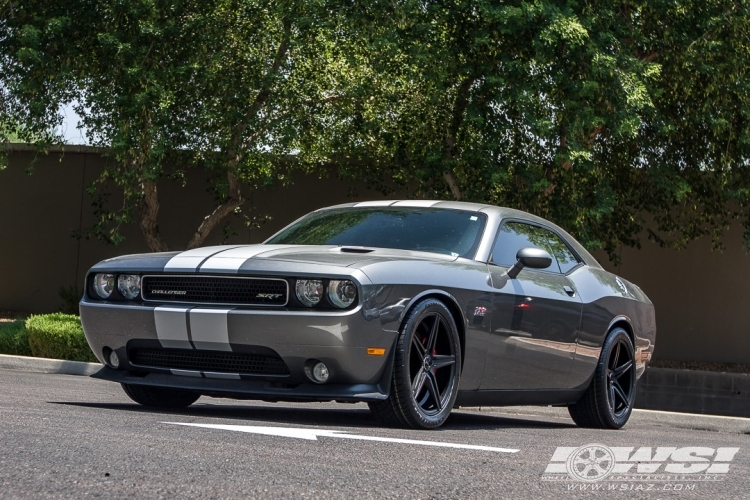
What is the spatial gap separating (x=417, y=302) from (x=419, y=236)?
39.7 inches

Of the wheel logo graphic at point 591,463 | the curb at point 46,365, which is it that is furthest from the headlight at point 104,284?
the curb at point 46,365

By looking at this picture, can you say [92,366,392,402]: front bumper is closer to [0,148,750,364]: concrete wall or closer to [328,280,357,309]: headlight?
Answer: [328,280,357,309]: headlight

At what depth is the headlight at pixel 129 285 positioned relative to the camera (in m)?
6.58

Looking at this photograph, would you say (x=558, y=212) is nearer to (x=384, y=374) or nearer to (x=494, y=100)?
(x=494, y=100)

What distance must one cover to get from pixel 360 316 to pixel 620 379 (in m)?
3.52

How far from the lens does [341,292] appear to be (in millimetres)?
5980

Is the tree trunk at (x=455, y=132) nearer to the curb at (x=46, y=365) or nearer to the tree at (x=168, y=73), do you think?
the tree at (x=168, y=73)

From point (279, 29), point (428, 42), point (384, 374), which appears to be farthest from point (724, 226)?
point (384, 374)

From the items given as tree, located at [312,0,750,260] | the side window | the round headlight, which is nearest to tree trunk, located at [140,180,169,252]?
tree, located at [312,0,750,260]

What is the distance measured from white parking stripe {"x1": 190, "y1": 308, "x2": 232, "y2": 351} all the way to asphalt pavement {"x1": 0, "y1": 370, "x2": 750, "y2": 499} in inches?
16.1

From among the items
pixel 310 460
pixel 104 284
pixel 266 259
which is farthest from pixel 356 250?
pixel 310 460

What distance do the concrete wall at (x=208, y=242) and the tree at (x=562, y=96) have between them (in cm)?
290

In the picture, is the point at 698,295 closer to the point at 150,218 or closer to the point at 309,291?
the point at 150,218

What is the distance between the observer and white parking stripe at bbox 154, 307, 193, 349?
6.18 metres
